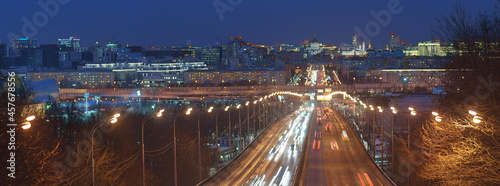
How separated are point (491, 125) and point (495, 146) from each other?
1.52ft

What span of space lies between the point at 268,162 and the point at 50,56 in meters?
125

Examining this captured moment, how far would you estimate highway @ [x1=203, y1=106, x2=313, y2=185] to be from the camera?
16766 mm

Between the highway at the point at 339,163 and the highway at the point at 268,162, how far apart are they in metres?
0.60

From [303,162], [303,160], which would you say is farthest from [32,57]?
[303,162]

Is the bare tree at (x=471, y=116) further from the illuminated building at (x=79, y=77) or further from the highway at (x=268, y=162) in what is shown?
the illuminated building at (x=79, y=77)

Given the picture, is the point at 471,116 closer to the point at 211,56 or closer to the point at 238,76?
the point at 238,76

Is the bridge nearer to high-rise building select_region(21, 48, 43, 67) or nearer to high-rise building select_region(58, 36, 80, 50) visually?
high-rise building select_region(21, 48, 43, 67)

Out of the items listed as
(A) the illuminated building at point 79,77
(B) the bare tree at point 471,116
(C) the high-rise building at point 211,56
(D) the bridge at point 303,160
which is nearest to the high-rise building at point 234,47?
(C) the high-rise building at point 211,56

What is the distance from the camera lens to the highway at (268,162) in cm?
1677

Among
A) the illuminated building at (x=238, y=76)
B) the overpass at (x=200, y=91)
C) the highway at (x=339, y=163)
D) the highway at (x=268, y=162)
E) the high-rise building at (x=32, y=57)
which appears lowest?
the highway at (x=339, y=163)

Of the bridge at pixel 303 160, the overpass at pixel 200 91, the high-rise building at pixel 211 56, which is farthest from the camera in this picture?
the high-rise building at pixel 211 56

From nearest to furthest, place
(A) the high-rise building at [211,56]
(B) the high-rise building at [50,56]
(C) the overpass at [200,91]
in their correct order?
(C) the overpass at [200,91]
(B) the high-rise building at [50,56]
(A) the high-rise building at [211,56]

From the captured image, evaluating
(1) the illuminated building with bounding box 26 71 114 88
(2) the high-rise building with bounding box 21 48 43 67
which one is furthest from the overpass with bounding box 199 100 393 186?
(2) the high-rise building with bounding box 21 48 43 67

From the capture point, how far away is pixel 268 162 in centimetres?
2034
